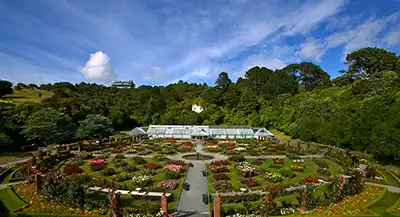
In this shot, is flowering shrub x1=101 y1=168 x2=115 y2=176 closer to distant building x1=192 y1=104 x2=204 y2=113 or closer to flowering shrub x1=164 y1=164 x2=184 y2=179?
flowering shrub x1=164 y1=164 x2=184 y2=179

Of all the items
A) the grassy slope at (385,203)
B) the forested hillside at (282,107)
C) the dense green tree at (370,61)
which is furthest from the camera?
the dense green tree at (370,61)

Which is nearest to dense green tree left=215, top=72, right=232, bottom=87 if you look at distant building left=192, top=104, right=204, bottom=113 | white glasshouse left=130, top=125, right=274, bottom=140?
distant building left=192, top=104, right=204, bottom=113

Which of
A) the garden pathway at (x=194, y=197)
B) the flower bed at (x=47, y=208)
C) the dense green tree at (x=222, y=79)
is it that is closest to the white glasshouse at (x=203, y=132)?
the garden pathway at (x=194, y=197)

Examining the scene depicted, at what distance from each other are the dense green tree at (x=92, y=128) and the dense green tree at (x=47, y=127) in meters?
2.54

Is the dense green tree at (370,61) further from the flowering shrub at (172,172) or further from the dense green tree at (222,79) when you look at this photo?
the flowering shrub at (172,172)

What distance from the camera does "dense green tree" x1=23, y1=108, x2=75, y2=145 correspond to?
120 ft

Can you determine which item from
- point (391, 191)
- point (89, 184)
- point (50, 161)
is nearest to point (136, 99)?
point (50, 161)

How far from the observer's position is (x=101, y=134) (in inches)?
1890

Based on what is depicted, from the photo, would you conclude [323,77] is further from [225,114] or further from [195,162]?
[195,162]

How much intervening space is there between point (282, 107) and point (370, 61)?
33.1 m

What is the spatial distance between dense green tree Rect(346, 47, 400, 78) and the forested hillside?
24 centimetres

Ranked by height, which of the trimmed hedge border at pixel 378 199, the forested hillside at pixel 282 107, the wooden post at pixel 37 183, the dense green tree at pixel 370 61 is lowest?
the trimmed hedge border at pixel 378 199

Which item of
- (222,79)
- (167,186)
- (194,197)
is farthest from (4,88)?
(222,79)

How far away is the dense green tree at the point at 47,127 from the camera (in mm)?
36719
